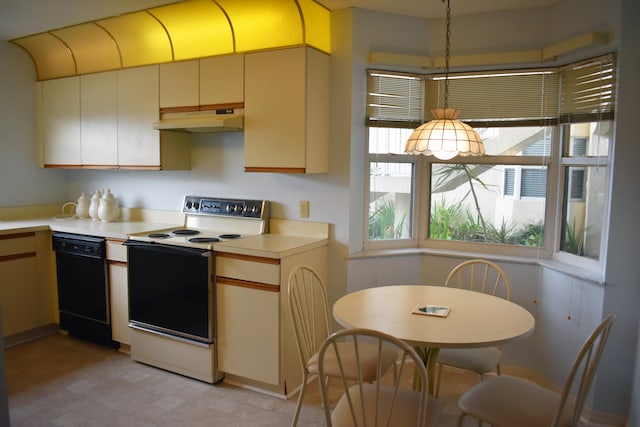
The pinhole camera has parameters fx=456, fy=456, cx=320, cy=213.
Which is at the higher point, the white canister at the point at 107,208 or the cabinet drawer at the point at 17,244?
the white canister at the point at 107,208

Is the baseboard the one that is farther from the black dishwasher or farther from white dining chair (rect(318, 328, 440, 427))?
white dining chair (rect(318, 328, 440, 427))

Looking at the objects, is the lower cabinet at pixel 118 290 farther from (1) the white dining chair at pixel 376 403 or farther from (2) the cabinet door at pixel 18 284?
(1) the white dining chair at pixel 376 403

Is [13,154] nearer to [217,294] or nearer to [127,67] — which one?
[127,67]

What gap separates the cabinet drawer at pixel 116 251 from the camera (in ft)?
10.6

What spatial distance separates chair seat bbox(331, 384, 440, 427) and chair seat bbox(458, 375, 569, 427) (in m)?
0.15

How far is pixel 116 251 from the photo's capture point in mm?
3264

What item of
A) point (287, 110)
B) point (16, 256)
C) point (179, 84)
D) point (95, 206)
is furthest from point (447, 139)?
point (16, 256)

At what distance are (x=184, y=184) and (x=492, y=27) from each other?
253 cm

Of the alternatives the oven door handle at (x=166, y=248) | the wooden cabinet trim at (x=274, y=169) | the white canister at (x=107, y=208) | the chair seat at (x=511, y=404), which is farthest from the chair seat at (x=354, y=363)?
the white canister at (x=107, y=208)

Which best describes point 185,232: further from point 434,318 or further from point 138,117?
point 434,318

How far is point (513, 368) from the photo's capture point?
10.00 feet

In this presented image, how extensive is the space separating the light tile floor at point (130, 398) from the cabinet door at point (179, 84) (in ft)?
6.12

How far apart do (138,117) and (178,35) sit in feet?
2.24

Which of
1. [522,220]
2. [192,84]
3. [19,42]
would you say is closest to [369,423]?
[522,220]
